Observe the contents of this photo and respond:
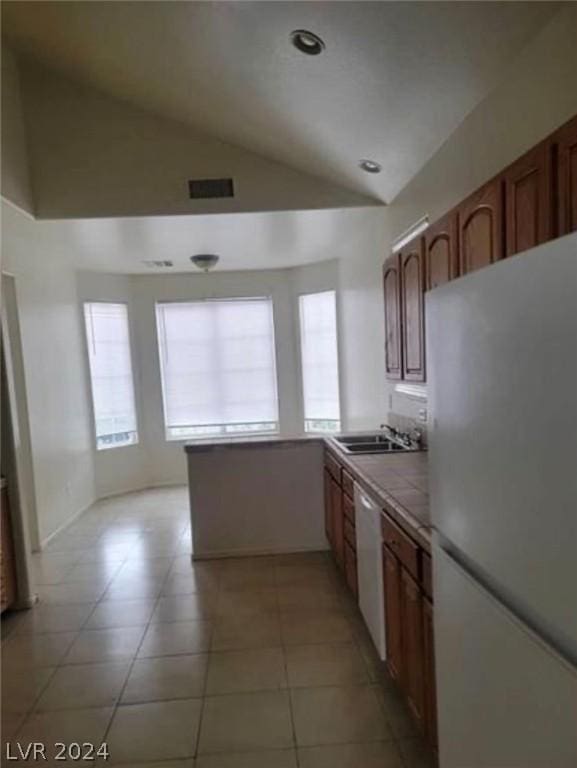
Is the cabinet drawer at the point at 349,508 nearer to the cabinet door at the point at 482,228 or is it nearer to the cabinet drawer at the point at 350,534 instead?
the cabinet drawer at the point at 350,534

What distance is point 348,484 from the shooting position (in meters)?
2.94

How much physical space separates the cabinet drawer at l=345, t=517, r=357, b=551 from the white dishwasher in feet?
0.43

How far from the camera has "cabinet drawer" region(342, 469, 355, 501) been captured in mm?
2808

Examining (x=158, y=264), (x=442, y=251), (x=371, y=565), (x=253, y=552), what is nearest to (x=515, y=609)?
(x=371, y=565)

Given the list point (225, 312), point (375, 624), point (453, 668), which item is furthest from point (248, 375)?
point (453, 668)

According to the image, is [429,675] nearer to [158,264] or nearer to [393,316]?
[393,316]

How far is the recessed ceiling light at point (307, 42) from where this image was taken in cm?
208

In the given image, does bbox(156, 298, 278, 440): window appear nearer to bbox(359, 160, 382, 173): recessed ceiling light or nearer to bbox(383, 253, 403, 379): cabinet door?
bbox(383, 253, 403, 379): cabinet door

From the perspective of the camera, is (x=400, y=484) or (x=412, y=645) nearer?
(x=412, y=645)

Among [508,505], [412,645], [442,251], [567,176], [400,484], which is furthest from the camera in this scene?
[442,251]

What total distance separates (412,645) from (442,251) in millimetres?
1750

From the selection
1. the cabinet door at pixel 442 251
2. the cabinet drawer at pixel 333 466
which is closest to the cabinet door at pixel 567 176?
the cabinet door at pixel 442 251

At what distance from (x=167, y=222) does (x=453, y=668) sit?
11.3ft

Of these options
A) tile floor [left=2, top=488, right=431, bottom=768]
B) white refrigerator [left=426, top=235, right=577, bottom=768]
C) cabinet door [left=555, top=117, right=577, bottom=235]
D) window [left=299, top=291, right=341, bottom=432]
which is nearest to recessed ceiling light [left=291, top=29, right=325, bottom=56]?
cabinet door [left=555, top=117, right=577, bottom=235]
